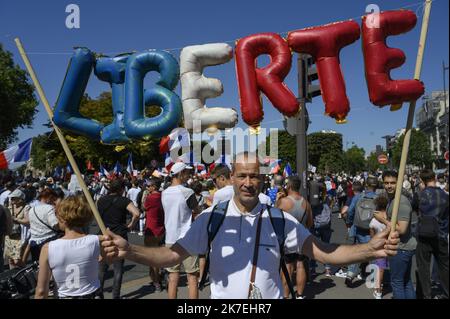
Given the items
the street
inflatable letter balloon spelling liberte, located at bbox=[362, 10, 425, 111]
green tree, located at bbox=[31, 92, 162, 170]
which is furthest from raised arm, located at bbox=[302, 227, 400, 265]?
the street

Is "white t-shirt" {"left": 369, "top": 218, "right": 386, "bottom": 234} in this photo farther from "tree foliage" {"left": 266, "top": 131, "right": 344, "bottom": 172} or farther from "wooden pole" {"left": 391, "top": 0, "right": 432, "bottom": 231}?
"tree foliage" {"left": 266, "top": 131, "right": 344, "bottom": 172}

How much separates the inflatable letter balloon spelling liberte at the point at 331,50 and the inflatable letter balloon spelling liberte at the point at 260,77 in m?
0.18

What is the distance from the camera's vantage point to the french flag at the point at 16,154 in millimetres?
9781

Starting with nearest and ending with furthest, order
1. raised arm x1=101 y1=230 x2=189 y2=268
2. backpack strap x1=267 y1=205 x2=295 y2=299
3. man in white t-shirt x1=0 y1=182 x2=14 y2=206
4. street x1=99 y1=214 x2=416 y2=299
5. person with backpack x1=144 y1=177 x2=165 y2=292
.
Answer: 1. raised arm x1=101 y1=230 x2=189 y2=268
2. backpack strap x1=267 y1=205 x2=295 y2=299
3. street x1=99 y1=214 x2=416 y2=299
4. person with backpack x1=144 y1=177 x2=165 y2=292
5. man in white t-shirt x1=0 y1=182 x2=14 y2=206

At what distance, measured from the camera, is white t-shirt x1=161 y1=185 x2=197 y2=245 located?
5.59 meters

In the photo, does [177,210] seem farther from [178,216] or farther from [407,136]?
[407,136]

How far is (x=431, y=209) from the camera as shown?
3293mm

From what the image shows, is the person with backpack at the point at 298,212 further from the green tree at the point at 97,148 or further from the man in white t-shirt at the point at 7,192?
the man in white t-shirt at the point at 7,192

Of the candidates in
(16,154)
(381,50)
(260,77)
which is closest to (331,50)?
(381,50)

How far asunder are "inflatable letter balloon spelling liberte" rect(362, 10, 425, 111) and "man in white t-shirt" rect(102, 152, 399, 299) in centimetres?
155

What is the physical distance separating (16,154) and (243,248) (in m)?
8.72

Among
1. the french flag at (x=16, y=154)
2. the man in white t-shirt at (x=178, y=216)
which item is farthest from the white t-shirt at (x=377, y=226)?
the french flag at (x=16, y=154)

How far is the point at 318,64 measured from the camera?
13.4ft

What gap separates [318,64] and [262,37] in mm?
588
